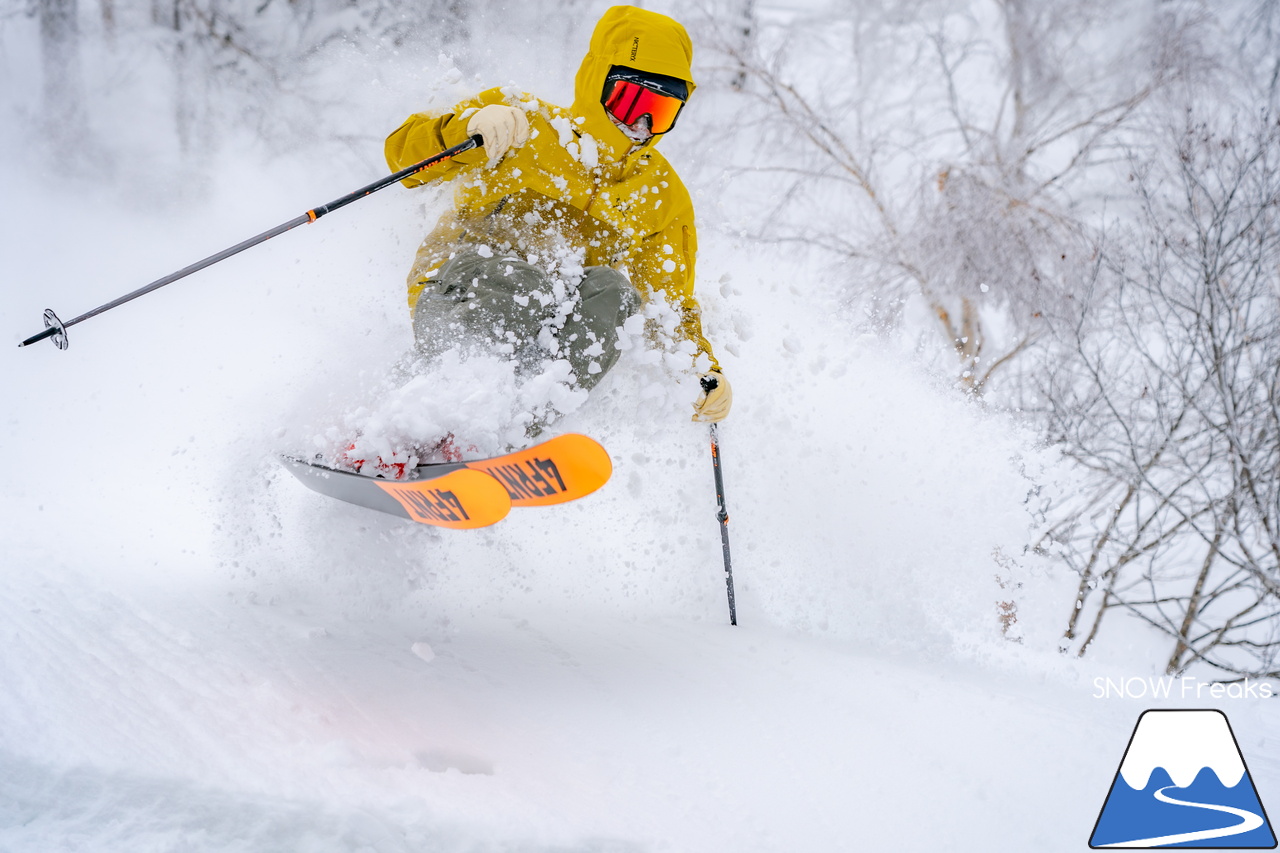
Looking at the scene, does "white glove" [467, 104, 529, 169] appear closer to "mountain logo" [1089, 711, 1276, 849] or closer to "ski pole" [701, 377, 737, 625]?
"ski pole" [701, 377, 737, 625]

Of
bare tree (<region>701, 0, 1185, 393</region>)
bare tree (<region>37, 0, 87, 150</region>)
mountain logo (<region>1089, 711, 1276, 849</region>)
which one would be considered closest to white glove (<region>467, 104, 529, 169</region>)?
mountain logo (<region>1089, 711, 1276, 849</region>)

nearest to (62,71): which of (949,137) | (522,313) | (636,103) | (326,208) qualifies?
(326,208)

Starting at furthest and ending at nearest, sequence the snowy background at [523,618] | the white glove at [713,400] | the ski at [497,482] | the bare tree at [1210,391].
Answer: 1. the bare tree at [1210,391]
2. the white glove at [713,400]
3. the ski at [497,482]
4. the snowy background at [523,618]

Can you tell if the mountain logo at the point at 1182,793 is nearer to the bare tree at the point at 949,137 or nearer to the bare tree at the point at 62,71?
the bare tree at the point at 949,137

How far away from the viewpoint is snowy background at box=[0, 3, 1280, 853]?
1.20 metres

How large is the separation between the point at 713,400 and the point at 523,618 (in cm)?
91

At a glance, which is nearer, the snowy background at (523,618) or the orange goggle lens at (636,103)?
the snowy background at (523,618)

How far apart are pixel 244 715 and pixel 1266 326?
4.04 m

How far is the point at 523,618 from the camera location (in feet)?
6.68

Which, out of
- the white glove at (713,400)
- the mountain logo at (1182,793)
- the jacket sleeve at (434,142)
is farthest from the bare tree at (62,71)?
the mountain logo at (1182,793)

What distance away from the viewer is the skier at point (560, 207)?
1856 mm

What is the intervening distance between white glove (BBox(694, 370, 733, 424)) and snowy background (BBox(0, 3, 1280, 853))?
0.08 metres

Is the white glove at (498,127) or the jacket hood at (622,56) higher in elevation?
the jacket hood at (622,56)

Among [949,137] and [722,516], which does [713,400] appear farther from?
[949,137]
